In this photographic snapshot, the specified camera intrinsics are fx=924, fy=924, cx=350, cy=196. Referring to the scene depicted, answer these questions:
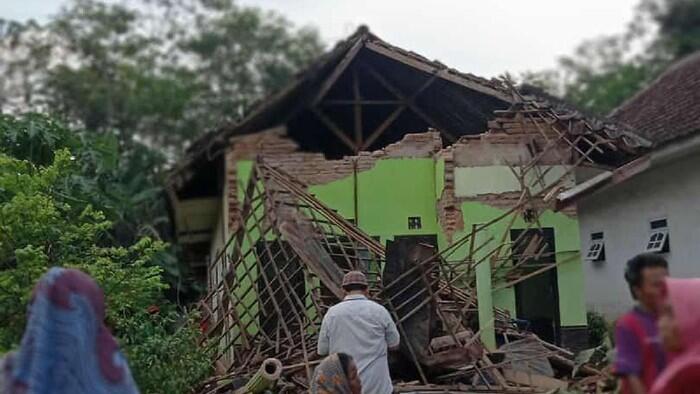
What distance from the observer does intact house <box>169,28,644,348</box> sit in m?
11.7

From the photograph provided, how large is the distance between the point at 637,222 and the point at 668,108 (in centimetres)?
237

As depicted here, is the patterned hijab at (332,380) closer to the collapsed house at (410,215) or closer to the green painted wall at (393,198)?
the collapsed house at (410,215)

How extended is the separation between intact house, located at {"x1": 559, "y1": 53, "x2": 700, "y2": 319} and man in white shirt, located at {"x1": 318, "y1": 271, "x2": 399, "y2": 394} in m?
4.53

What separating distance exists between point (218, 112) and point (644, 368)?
29.7 meters

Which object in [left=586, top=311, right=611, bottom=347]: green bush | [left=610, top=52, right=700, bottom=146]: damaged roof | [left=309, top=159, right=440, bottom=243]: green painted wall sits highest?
[left=610, top=52, right=700, bottom=146]: damaged roof

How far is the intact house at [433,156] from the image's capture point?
11719mm

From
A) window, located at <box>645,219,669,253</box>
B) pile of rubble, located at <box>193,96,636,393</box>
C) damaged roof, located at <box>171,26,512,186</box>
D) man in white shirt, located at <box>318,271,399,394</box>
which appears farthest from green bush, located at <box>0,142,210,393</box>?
window, located at <box>645,219,669,253</box>

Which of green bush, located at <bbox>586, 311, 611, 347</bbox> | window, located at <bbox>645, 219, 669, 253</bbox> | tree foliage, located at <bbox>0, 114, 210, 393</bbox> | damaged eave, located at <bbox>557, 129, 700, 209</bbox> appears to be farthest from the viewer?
window, located at <bbox>645, 219, 669, 253</bbox>

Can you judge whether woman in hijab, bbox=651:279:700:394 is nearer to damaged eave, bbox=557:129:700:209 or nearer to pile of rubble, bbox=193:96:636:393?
pile of rubble, bbox=193:96:636:393

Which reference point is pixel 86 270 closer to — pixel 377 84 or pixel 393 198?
pixel 393 198

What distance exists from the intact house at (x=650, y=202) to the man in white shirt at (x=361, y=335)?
178 inches

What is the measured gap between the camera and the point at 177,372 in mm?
8688

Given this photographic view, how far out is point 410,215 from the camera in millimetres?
12562

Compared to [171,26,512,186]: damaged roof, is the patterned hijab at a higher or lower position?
lower
